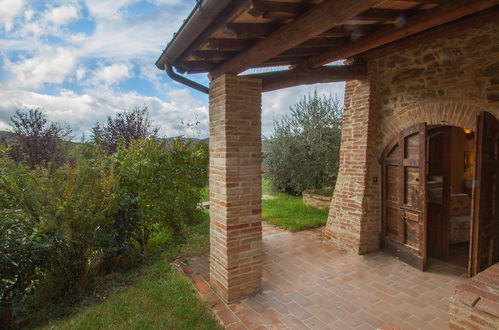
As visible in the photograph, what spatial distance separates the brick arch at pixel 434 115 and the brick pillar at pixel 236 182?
2550mm

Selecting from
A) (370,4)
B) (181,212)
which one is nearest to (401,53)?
(370,4)

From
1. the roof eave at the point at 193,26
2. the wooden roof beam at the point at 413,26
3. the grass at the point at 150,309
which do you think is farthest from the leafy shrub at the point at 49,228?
the wooden roof beam at the point at 413,26

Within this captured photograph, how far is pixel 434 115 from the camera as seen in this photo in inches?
155

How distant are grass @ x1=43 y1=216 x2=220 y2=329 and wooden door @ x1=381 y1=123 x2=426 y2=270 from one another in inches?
130

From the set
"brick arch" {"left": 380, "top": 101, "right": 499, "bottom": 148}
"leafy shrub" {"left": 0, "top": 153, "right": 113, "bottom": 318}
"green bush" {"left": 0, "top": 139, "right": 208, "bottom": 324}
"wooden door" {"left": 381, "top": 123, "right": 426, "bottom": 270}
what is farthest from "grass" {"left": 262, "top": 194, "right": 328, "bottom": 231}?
"leafy shrub" {"left": 0, "top": 153, "right": 113, "bottom": 318}

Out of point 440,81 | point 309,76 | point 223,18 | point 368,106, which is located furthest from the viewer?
point 368,106

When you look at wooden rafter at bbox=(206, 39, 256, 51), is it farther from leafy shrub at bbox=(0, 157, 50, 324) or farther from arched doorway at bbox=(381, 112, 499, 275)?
leafy shrub at bbox=(0, 157, 50, 324)

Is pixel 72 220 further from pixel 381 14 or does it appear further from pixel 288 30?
pixel 381 14

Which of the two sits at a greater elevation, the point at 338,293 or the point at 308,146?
the point at 308,146

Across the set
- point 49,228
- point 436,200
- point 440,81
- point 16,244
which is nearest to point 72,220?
point 49,228

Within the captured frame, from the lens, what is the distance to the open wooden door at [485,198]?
333 centimetres

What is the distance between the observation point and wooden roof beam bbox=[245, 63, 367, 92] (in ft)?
12.2

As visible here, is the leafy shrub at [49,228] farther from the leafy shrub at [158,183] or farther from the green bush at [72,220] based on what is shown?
the leafy shrub at [158,183]

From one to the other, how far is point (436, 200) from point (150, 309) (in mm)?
5049
